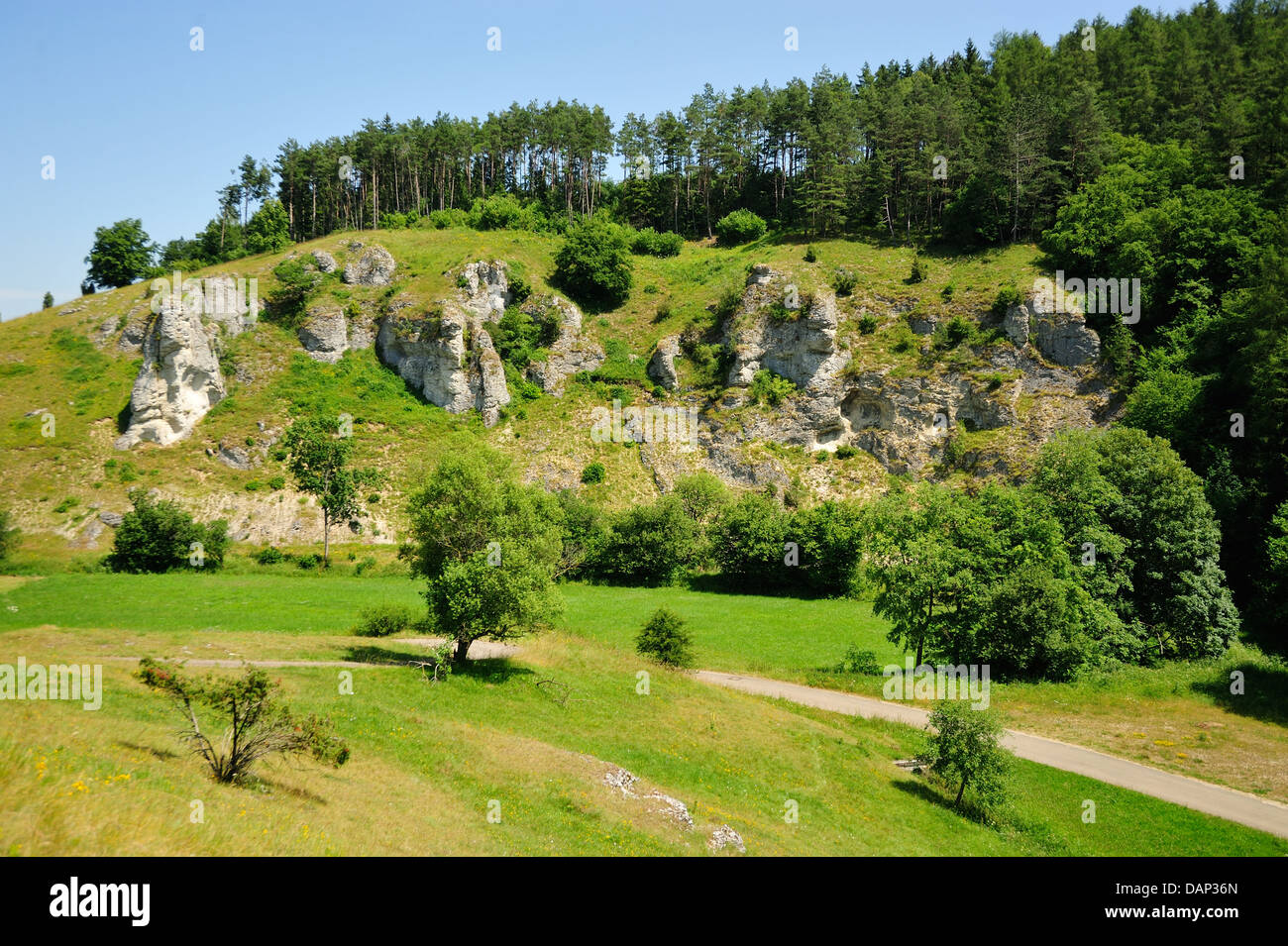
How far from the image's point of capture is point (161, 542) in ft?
173

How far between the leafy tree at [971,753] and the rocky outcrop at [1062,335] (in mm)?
Answer: 59538

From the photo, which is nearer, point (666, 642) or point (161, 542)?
point (666, 642)

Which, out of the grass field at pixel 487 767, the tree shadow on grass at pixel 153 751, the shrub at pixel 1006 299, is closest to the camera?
the grass field at pixel 487 767

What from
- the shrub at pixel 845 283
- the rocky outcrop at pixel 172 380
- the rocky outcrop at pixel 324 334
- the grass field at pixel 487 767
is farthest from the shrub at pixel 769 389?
the rocky outcrop at pixel 172 380

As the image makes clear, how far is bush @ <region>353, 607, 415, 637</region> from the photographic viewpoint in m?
37.4

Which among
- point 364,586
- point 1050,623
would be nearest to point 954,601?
point 1050,623

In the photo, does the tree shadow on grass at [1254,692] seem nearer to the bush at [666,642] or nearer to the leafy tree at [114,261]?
the bush at [666,642]

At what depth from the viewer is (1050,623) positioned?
36.3 metres

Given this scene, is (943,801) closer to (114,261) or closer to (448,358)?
(448,358)

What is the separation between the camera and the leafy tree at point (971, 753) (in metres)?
24.0

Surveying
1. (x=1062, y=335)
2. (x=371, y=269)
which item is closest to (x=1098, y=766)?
(x=1062, y=335)

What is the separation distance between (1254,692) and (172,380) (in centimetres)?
8896
